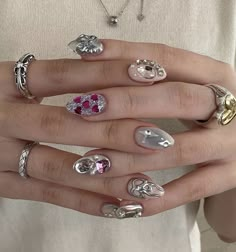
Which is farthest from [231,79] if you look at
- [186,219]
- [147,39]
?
[186,219]

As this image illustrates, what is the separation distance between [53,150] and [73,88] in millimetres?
76

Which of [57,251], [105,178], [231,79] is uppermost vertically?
[231,79]

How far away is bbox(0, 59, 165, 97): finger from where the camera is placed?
45 centimetres

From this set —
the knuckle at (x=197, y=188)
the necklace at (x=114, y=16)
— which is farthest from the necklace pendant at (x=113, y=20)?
the knuckle at (x=197, y=188)

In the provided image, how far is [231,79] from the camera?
52cm

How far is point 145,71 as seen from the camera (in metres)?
0.43

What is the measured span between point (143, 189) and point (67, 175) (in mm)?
83

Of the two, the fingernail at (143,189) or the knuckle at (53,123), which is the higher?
the knuckle at (53,123)

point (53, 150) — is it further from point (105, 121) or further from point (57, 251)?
point (57, 251)

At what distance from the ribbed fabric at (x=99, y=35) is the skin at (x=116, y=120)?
127 mm

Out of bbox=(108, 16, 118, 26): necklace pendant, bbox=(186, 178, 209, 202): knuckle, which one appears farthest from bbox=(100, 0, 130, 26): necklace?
bbox=(186, 178, 209, 202): knuckle

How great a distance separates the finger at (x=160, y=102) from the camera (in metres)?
0.43

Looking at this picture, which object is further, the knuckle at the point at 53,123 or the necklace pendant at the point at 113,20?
the necklace pendant at the point at 113,20

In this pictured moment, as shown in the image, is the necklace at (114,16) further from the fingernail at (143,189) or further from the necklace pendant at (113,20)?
the fingernail at (143,189)
